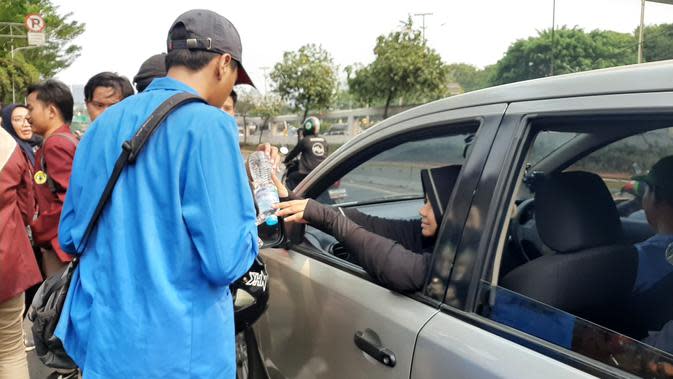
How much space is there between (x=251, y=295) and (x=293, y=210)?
380mm

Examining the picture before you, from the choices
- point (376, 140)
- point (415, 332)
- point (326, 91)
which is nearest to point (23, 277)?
point (376, 140)

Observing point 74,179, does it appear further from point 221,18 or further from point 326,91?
point 326,91

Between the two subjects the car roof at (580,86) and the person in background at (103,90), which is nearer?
the car roof at (580,86)

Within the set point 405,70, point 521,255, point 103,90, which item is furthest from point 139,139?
point 405,70

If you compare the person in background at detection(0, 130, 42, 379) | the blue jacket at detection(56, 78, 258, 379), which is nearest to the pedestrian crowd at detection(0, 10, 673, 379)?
the blue jacket at detection(56, 78, 258, 379)

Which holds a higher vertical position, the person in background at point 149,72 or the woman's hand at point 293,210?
the person in background at point 149,72

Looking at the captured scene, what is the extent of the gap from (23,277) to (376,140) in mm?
1939

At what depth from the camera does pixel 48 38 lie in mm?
37125

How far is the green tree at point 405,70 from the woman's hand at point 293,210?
27.6 meters

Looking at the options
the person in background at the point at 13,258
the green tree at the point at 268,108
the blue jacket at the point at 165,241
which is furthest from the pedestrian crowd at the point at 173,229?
the green tree at the point at 268,108

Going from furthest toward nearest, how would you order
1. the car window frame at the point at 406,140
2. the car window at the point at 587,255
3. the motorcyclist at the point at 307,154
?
the motorcyclist at the point at 307,154 → the car window frame at the point at 406,140 → the car window at the point at 587,255

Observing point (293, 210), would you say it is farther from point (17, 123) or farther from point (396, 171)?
point (17, 123)

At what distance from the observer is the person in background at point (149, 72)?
9.30 feet

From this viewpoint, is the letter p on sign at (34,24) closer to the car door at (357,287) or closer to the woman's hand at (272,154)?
Answer: the car door at (357,287)
